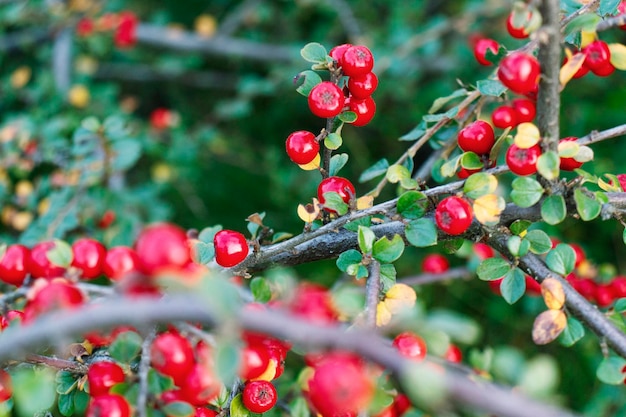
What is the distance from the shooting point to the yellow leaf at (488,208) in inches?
28.8

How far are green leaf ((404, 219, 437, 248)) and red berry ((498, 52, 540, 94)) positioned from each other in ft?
0.65

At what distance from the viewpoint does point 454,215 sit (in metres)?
0.73

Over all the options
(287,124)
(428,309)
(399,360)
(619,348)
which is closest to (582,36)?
(619,348)

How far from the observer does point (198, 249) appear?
815 millimetres

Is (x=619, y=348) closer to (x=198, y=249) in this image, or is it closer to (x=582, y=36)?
(x=582, y=36)

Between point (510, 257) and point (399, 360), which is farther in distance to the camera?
point (510, 257)

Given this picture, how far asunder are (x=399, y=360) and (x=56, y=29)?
2.06 metres

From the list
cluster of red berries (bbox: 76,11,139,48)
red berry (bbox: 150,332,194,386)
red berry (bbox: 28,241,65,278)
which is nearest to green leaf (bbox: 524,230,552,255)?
red berry (bbox: 150,332,194,386)

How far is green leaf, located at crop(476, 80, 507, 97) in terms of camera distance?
82cm

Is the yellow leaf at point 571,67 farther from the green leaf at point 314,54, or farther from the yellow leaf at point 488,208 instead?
the green leaf at point 314,54

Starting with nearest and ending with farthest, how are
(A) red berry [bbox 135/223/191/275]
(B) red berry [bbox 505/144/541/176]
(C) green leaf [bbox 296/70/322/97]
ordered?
1. (A) red berry [bbox 135/223/191/275]
2. (B) red berry [bbox 505/144/541/176]
3. (C) green leaf [bbox 296/70/322/97]

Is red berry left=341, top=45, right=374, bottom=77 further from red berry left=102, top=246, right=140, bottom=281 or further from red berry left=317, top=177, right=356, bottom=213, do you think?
red berry left=102, top=246, right=140, bottom=281

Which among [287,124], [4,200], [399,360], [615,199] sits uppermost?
[399,360]

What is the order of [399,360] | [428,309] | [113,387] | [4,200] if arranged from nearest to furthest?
1. [399,360]
2. [113,387]
3. [4,200]
4. [428,309]
